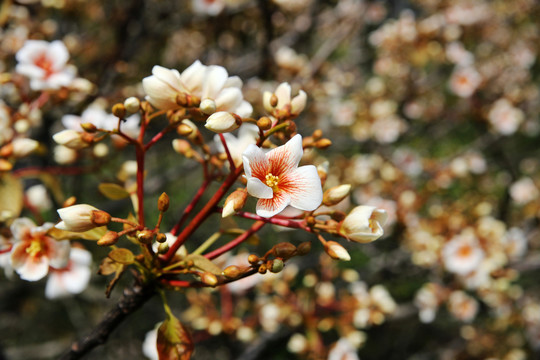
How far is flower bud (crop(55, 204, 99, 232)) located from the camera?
33.4 inches

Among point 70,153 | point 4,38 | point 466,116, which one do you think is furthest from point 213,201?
point 466,116

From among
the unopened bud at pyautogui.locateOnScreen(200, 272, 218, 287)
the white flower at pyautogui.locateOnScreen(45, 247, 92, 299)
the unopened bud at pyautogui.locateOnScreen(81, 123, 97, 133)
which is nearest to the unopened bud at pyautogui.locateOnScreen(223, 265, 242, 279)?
the unopened bud at pyautogui.locateOnScreen(200, 272, 218, 287)

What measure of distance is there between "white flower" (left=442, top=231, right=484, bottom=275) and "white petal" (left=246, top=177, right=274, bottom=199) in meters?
2.01

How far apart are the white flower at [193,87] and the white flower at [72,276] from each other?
70 cm

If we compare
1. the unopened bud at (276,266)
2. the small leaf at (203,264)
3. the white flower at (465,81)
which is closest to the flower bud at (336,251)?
the unopened bud at (276,266)

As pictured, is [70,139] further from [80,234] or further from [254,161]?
[254,161]

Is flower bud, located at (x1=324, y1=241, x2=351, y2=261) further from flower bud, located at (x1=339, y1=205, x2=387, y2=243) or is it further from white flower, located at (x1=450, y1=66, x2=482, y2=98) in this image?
white flower, located at (x1=450, y1=66, x2=482, y2=98)

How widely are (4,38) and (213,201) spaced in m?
2.18

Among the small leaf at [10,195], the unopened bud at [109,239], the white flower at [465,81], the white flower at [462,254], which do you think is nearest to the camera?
the unopened bud at [109,239]

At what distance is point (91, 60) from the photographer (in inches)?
133

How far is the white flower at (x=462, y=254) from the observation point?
7.85ft

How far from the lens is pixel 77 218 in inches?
33.8

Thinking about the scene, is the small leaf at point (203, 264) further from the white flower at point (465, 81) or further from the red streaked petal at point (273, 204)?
the white flower at point (465, 81)

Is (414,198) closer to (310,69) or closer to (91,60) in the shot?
(310,69)
